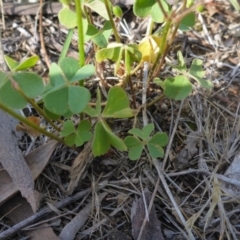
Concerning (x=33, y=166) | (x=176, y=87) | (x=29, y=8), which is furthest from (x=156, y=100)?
(x=29, y=8)

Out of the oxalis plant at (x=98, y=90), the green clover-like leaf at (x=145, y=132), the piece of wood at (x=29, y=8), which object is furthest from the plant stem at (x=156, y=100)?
the piece of wood at (x=29, y=8)

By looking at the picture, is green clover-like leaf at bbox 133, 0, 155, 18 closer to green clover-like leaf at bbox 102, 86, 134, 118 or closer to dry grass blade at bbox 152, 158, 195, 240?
green clover-like leaf at bbox 102, 86, 134, 118

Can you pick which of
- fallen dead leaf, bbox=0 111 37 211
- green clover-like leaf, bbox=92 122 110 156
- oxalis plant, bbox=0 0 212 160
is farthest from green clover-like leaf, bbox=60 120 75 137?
fallen dead leaf, bbox=0 111 37 211

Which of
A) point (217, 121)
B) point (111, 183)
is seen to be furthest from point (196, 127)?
point (111, 183)

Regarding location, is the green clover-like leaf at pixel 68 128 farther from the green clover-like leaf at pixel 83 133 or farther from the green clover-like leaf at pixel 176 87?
the green clover-like leaf at pixel 176 87

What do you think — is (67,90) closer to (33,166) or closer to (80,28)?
(80,28)

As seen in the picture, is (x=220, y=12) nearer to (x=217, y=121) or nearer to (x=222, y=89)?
(x=222, y=89)
